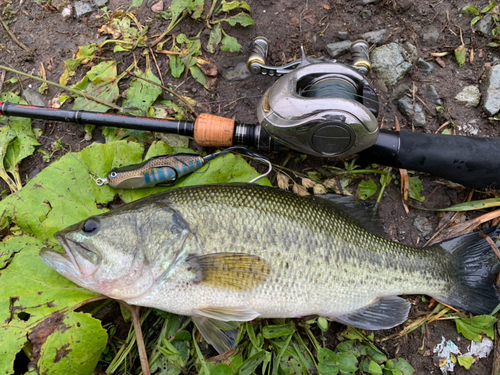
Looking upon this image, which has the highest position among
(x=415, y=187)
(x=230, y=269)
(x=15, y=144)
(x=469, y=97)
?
(x=469, y=97)

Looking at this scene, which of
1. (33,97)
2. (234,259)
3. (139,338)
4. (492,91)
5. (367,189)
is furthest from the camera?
(33,97)

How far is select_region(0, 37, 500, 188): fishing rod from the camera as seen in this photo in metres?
2.13

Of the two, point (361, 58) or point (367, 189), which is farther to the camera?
point (367, 189)

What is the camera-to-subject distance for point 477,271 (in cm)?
265

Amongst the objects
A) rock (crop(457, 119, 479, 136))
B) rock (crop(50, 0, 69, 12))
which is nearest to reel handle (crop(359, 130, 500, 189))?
rock (crop(457, 119, 479, 136))

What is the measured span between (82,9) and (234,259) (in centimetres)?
319

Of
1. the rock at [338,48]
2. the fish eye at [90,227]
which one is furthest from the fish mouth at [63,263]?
the rock at [338,48]

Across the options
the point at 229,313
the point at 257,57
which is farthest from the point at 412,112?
the point at 229,313

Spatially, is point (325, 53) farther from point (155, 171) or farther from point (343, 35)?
point (155, 171)

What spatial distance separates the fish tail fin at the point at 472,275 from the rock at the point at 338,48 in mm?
1964

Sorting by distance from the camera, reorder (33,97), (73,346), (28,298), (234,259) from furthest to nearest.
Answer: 1. (33,97)
2. (28,298)
3. (73,346)
4. (234,259)

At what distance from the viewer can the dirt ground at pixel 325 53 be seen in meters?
3.04

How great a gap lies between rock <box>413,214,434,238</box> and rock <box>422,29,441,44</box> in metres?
1.76

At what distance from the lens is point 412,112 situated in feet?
10.2
